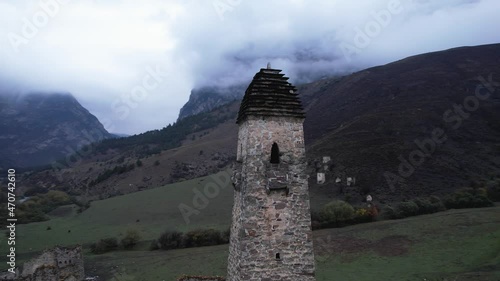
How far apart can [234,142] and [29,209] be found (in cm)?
6498

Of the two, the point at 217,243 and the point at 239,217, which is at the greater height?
the point at 239,217

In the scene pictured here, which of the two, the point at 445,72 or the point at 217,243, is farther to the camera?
the point at 445,72

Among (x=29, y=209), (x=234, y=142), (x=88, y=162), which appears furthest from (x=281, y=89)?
(x=88, y=162)

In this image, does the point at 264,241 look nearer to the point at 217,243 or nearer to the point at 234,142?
the point at 217,243

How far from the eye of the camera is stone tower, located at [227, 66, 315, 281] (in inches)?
427

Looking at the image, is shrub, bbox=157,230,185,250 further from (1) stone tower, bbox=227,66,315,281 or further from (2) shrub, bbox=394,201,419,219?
(1) stone tower, bbox=227,66,315,281

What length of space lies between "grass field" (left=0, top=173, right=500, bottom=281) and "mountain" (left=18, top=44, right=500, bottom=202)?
50.2 feet

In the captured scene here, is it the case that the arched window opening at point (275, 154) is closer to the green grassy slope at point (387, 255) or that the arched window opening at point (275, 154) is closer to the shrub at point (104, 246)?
the green grassy slope at point (387, 255)

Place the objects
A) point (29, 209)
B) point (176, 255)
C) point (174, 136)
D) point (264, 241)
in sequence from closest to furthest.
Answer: point (264, 241) < point (176, 255) < point (29, 209) < point (174, 136)

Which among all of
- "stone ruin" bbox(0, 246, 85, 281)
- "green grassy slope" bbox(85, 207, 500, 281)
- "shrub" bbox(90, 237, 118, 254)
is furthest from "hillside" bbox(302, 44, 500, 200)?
"stone ruin" bbox(0, 246, 85, 281)

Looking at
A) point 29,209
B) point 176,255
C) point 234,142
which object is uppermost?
point 234,142

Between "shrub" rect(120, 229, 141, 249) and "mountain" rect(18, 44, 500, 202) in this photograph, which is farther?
"mountain" rect(18, 44, 500, 202)

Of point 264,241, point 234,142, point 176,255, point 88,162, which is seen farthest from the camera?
point 88,162

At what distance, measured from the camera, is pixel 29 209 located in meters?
64.1
